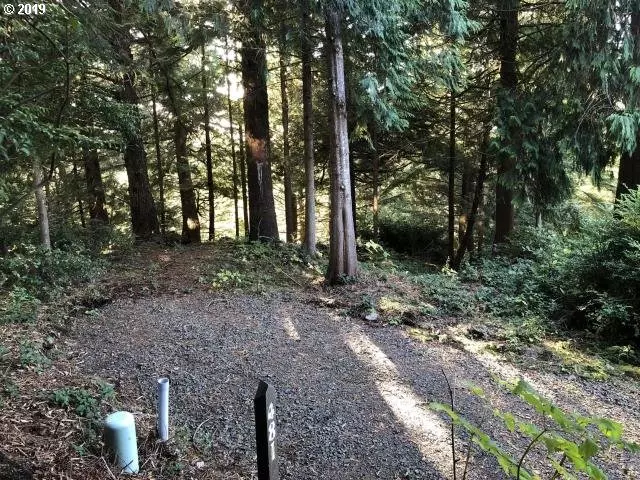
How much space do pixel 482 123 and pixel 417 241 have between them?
531cm

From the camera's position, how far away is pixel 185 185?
13.2 m

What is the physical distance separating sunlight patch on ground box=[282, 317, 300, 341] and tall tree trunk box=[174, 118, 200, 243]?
296 inches

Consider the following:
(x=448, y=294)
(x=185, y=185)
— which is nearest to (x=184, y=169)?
(x=185, y=185)

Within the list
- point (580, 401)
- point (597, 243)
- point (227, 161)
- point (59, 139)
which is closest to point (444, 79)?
point (597, 243)

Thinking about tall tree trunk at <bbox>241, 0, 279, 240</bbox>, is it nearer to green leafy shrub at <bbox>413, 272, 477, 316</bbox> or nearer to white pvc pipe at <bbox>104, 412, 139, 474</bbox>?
green leafy shrub at <bbox>413, 272, 477, 316</bbox>

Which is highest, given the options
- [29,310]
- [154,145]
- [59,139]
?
[154,145]

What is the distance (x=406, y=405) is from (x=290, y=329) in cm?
234

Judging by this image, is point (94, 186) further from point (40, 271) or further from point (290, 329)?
point (290, 329)

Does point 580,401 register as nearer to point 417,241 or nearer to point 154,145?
point 417,241

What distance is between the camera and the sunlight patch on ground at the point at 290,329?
6.21 metres

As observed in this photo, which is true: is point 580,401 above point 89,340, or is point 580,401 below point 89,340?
below

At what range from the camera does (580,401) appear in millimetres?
4867

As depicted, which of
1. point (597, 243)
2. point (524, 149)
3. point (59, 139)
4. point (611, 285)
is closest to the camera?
point (59, 139)

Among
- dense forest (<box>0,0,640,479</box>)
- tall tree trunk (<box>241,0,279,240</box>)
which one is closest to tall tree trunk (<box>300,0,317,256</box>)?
dense forest (<box>0,0,640,479</box>)
